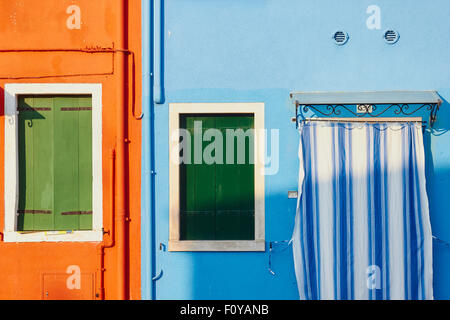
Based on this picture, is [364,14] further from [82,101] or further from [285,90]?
[82,101]

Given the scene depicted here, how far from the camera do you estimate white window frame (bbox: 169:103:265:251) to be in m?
5.29

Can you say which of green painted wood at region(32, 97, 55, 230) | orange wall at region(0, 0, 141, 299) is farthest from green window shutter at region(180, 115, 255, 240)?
Answer: green painted wood at region(32, 97, 55, 230)

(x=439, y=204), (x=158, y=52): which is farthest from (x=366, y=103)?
(x=158, y=52)

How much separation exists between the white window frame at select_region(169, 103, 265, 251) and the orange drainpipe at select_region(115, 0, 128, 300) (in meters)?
0.59

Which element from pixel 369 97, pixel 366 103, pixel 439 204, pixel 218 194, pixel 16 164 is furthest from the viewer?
pixel 218 194

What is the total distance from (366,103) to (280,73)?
1.13 metres

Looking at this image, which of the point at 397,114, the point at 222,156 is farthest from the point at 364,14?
the point at 222,156

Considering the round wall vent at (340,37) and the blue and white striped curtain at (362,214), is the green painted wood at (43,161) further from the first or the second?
the round wall vent at (340,37)

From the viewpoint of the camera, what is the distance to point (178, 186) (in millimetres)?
5344

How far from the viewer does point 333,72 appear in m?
5.34

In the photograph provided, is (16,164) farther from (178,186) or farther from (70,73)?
(178,186)

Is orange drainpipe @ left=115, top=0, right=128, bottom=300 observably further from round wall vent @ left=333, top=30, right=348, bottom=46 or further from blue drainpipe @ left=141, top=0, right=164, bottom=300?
round wall vent @ left=333, top=30, right=348, bottom=46

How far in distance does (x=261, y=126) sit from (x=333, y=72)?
114 cm

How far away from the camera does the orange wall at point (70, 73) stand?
17.4 feet
